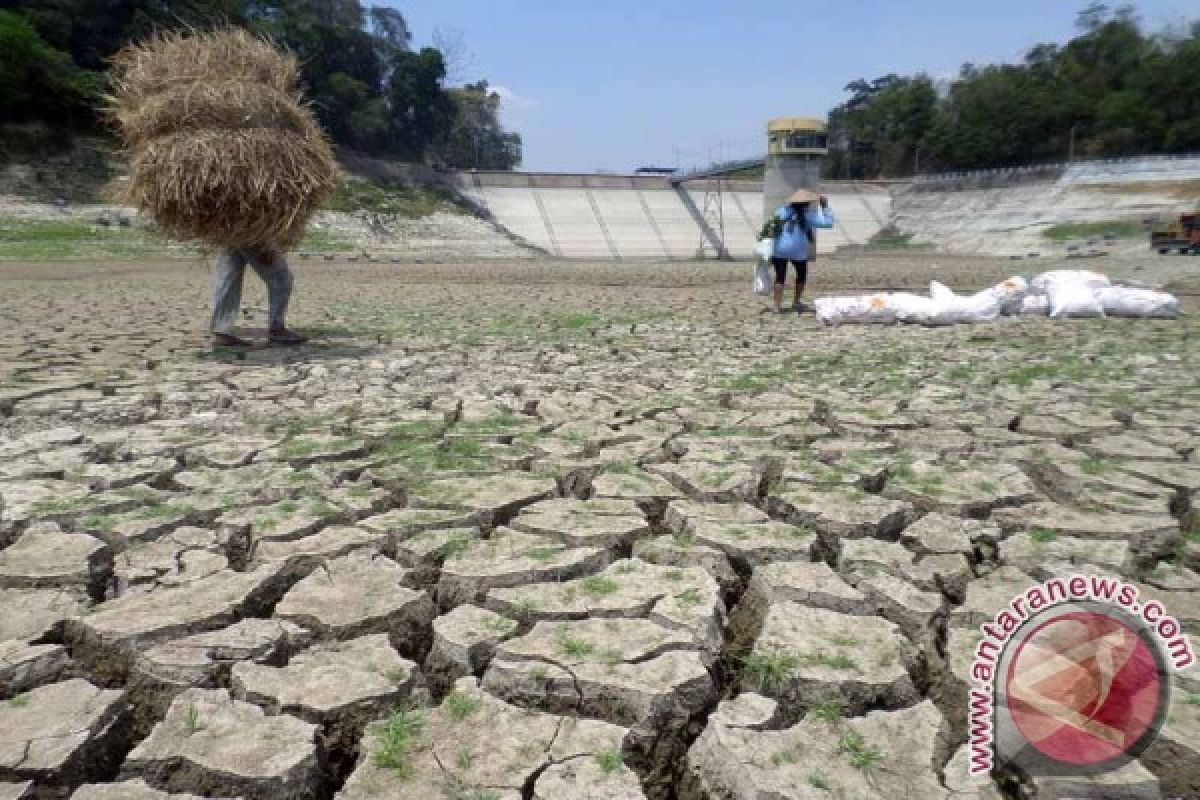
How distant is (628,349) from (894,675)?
436 centimetres

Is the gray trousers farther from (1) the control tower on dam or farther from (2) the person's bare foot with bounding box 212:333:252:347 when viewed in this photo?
(1) the control tower on dam

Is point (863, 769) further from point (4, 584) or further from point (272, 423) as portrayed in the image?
point (272, 423)

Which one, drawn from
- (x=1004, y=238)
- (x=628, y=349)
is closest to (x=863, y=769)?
(x=628, y=349)

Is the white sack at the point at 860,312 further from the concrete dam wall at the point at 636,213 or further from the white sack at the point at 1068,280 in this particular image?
the concrete dam wall at the point at 636,213

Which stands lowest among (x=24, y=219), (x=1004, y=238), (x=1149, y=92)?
(x=1004, y=238)

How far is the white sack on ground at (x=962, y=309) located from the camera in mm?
7125

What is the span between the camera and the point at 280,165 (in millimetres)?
4875

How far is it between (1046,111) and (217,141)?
197 feet

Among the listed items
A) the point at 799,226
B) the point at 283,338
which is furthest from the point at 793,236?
the point at 283,338

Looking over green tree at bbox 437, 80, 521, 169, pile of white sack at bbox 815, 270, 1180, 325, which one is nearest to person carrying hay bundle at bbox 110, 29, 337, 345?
pile of white sack at bbox 815, 270, 1180, 325

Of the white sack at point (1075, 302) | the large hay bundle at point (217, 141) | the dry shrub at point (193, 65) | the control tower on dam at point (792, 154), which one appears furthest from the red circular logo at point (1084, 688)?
the control tower on dam at point (792, 154)

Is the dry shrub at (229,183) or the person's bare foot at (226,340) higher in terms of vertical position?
the dry shrub at (229,183)

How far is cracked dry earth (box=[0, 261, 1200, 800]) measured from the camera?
141 cm

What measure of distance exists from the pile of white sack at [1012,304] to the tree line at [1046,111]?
48.2 meters
